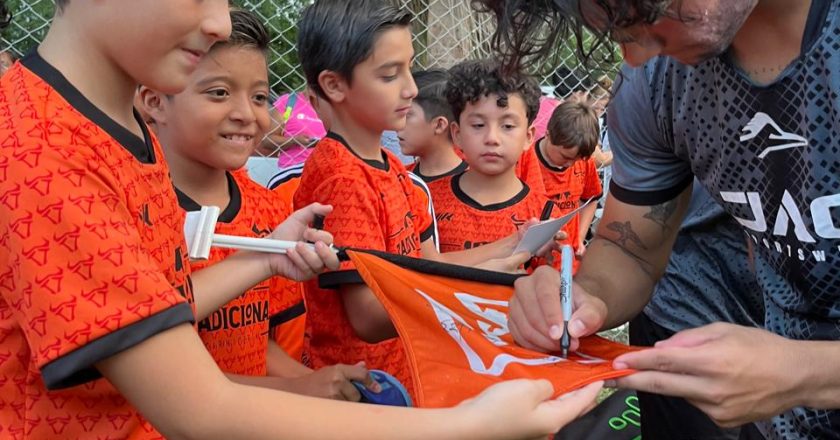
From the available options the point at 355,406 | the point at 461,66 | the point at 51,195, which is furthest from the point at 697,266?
the point at 51,195

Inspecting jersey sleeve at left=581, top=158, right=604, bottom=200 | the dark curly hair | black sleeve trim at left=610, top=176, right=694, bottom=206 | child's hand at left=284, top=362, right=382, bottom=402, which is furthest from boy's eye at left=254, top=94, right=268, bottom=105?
jersey sleeve at left=581, top=158, right=604, bottom=200

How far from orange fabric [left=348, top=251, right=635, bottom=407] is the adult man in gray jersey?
0.06m

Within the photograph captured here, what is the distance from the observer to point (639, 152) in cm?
196

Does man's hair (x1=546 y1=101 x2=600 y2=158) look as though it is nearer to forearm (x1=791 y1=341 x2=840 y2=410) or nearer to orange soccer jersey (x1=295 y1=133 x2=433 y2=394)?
orange soccer jersey (x1=295 y1=133 x2=433 y2=394)

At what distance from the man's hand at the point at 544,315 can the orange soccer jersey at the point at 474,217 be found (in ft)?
5.20

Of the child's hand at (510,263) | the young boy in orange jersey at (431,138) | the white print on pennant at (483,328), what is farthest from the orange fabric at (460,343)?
the young boy in orange jersey at (431,138)

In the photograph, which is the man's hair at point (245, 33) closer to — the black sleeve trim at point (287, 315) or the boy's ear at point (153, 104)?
the boy's ear at point (153, 104)

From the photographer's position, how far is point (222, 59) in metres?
2.01

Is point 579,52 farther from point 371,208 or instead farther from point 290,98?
point 290,98

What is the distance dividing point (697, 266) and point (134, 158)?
2009mm

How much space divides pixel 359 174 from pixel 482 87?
4.60ft

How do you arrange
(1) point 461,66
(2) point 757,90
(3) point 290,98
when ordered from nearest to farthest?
1. (2) point 757,90
2. (1) point 461,66
3. (3) point 290,98

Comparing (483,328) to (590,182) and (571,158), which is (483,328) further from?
(590,182)

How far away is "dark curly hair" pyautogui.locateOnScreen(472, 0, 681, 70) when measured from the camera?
4.37 feet
